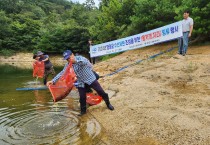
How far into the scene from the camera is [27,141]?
555 centimetres

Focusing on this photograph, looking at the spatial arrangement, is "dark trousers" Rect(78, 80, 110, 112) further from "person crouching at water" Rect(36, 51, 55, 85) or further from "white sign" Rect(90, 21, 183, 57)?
"person crouching at water" Rect(36, 51, 55, 85)

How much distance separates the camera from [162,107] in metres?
6.44

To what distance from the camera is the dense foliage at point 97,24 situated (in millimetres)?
15177

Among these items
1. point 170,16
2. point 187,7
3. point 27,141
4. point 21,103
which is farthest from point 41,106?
point 170,16

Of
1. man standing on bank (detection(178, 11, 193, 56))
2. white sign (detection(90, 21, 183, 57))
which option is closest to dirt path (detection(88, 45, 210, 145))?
man standing on bank (detection(178, 11, 193, 56))

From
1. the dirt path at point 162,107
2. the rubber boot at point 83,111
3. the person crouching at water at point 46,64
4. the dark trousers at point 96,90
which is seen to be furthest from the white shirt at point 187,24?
the person crouching at water at point 46,64

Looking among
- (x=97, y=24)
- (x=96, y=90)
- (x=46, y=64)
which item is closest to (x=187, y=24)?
(x=96, y=90)

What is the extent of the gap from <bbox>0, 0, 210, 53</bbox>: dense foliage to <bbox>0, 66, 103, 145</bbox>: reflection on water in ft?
30.5

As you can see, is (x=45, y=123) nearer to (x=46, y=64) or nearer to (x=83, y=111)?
(x=83, y=111)

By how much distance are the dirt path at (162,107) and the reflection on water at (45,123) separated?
1.41ft

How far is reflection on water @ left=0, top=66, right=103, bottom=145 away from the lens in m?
5.57

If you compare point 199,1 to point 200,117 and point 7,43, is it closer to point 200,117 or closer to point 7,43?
point 200,117

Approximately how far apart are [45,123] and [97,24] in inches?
825

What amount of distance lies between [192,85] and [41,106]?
15.3ft
